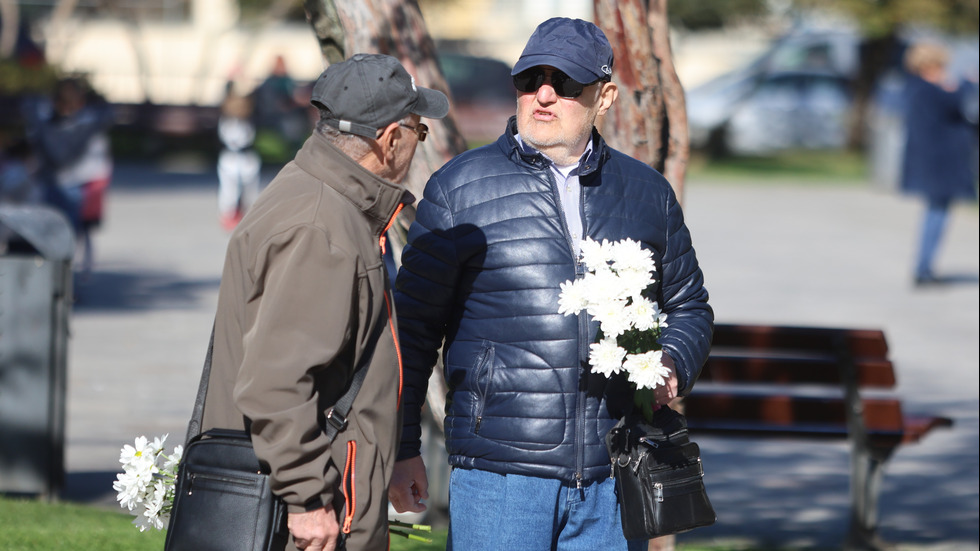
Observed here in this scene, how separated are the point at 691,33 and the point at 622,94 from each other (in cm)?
3147

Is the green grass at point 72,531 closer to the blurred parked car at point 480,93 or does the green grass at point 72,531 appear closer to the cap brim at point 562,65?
the cap brim at point 562,65

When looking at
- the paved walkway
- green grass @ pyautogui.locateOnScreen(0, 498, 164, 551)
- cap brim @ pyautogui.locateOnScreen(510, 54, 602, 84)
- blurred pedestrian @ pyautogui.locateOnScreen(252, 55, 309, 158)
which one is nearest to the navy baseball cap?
cap brim @ pyautogui.locateOnScreen(510, 54, 602, 84)

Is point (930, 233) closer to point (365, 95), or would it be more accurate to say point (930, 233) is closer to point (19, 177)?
point (19, 177)

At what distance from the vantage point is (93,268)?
12789mm

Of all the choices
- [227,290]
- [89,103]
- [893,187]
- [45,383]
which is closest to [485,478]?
[227,290]

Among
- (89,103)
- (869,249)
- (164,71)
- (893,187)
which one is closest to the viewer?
(89,103)

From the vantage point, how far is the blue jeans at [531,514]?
299cm

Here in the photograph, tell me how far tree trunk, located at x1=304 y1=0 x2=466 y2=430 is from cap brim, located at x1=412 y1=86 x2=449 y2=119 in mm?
1405

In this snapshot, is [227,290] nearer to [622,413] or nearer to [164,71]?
[622,413]

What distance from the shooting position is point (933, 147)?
1316 centimetres

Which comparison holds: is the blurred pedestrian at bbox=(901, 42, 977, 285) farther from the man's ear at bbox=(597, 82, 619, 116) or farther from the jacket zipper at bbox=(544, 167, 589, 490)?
the jacket zipper at bbox=(544, 167, 589, 490)

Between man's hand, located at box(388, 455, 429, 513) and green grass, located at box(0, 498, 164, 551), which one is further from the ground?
man's hand, located at box(388, 455, 429, 513)

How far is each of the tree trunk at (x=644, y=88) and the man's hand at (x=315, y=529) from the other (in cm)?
203

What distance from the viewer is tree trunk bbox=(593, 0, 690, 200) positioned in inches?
172
